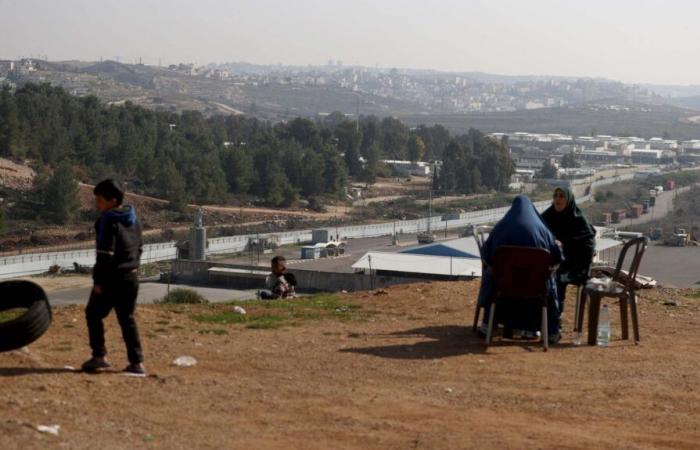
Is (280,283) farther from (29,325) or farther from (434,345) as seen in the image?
(29,325)

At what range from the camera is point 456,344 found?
810 centimetres

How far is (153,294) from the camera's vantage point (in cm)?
2483

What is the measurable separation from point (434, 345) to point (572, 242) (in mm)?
1426

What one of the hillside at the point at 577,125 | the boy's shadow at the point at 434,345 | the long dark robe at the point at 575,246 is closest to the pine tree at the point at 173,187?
the boy's shadow at the point at 434,345

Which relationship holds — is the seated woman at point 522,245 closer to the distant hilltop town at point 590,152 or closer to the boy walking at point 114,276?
the boy walking at point 114,276

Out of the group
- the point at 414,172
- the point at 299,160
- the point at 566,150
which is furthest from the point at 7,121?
the point at 566,150

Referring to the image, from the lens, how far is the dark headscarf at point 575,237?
28.7ft

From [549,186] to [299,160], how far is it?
22943 millimetres

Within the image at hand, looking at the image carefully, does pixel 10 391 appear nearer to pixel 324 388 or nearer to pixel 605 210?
pixel 324 388

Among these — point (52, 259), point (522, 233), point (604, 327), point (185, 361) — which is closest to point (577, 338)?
point (604, 327)

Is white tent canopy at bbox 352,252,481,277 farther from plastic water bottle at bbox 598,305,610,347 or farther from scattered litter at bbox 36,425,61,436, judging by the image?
scattered litter at bbox 36,425,61,436

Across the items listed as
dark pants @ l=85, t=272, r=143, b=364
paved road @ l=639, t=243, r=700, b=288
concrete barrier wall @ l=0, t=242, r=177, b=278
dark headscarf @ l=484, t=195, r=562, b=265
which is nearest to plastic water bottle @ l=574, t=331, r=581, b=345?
dark headscarf @ l=484, t=195, r=562, b=265

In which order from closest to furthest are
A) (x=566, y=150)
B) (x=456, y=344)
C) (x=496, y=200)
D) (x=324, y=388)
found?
(x=324, y=388) < (x=456, y=344) < (x=496, y=200) < (x=566, y=150)

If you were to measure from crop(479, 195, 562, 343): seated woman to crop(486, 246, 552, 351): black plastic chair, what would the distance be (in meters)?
0.23
